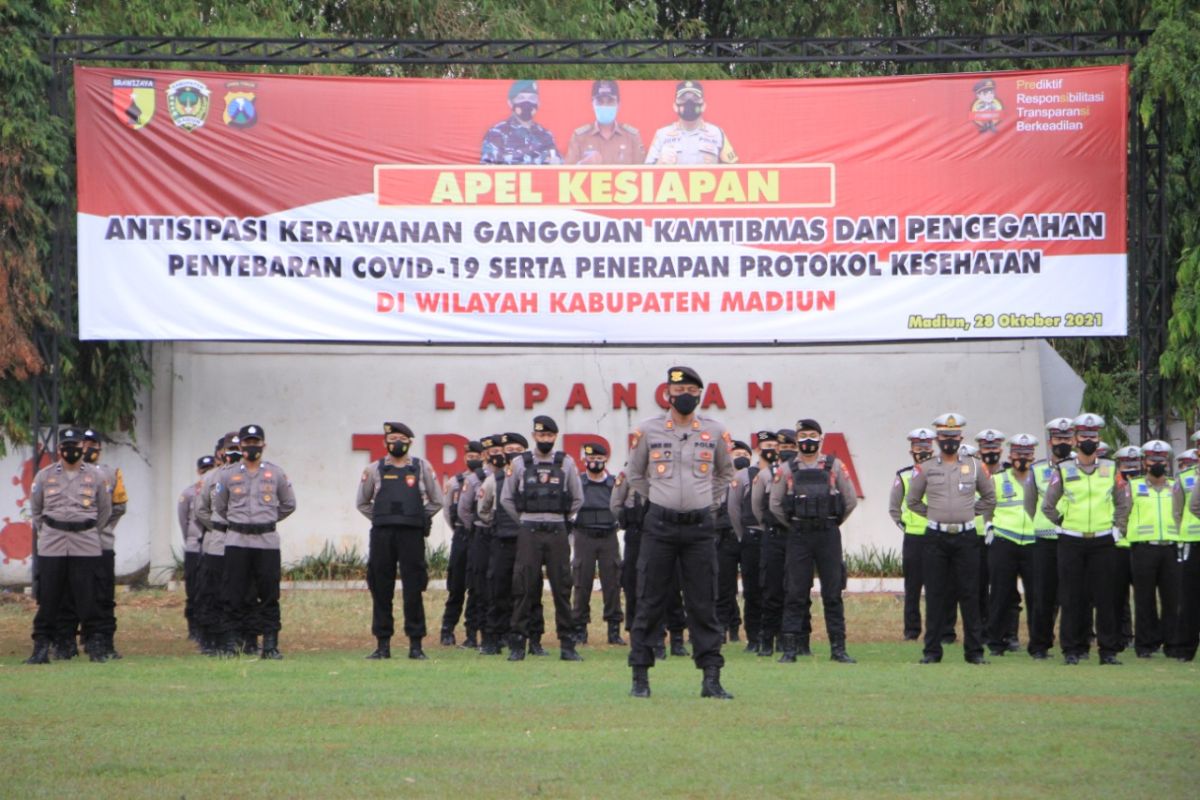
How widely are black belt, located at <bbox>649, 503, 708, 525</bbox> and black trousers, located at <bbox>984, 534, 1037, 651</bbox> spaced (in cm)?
607

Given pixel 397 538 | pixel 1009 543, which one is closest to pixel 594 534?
pixel 397 538

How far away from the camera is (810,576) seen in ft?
52.6

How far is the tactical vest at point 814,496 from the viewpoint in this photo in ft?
52.0

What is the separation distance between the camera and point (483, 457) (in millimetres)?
19031

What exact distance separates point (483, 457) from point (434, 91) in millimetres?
5567

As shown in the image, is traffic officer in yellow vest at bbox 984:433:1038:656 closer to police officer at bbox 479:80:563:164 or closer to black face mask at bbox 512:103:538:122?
police officer at bbox 479:80:563:164

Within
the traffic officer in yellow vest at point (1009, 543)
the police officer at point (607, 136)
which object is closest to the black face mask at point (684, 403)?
the traffic officer in yellow vest at point (1009, 543)

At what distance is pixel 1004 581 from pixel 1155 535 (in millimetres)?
1595

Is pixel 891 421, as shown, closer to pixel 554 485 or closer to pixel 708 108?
pixel 708 108

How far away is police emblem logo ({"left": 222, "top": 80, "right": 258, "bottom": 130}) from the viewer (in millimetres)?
22297

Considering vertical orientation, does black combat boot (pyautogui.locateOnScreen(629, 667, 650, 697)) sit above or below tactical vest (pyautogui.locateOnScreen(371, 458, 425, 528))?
below

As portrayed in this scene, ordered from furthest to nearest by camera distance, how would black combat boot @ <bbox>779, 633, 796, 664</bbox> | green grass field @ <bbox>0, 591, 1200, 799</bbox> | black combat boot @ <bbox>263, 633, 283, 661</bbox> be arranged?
black combat boot @ <bbox>263, 633, 283, 661</bbox> < black combat boot @ <bbox>779, 633, 796, 664</bbox> < green grass field @ <bbox>0, 591, 1200, 799</bbox>

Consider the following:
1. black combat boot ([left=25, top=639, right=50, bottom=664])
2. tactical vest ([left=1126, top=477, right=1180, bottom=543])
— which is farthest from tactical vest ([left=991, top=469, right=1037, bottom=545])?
black combat boot ([left=25, top=639, right=50, bottom=664])

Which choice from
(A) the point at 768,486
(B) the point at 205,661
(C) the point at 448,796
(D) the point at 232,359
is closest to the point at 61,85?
(D) the point at 232,359
